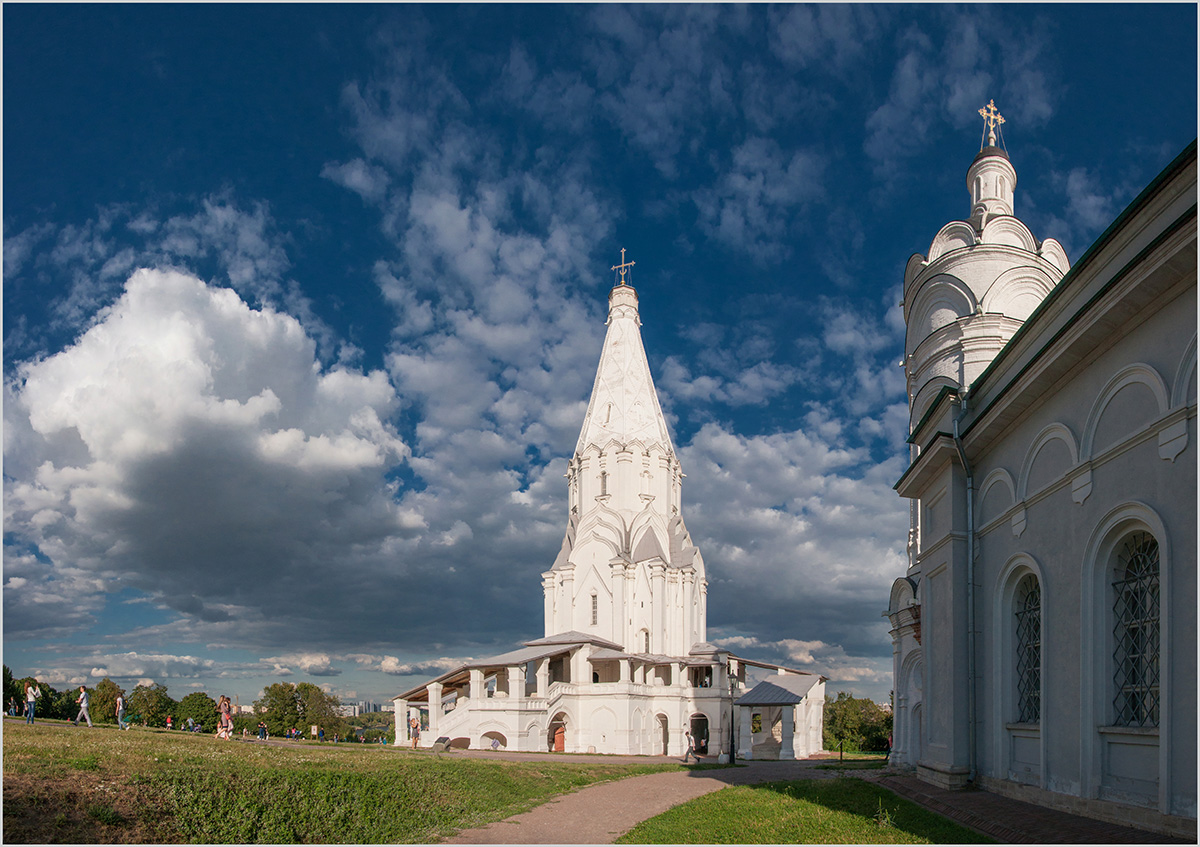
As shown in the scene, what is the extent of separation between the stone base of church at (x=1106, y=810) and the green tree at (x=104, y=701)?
180ft

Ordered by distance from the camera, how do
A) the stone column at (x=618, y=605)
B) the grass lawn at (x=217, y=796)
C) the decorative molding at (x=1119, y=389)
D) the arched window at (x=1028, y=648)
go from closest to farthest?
the grass lawn at (x=217, y=796) < the decorative molding at (x=1119, y=389) < the arched window at (x=1028, y=648) < the stone column at (x=618, y=605)

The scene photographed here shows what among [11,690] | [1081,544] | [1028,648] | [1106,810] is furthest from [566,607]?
[1106,810]

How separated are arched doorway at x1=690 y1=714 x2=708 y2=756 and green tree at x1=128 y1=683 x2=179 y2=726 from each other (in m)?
36.4

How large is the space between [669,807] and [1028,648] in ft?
23.2

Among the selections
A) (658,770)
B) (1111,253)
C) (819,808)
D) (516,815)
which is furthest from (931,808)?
(658,770)

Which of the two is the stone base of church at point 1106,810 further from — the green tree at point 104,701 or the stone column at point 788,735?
the green tree at point 104,701

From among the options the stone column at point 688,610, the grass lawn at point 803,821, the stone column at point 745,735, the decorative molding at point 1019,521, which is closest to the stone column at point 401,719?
the stone column at point 745,735

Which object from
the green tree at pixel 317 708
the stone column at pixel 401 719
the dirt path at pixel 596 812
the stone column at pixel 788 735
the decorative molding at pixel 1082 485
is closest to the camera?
the decorative molding at pixel 1082 485

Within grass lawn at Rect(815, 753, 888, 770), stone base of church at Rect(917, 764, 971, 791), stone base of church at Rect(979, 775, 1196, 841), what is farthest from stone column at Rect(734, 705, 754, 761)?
stone base of church at Rect(979, 775, 1196, 841)

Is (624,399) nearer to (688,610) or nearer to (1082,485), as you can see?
(688,610)

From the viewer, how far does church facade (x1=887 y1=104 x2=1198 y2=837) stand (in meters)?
9.12

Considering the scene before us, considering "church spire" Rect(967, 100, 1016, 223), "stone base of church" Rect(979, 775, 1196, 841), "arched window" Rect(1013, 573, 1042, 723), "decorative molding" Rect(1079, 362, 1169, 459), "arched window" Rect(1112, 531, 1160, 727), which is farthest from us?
"church spire" Rect(967, 100, 1016, 223)

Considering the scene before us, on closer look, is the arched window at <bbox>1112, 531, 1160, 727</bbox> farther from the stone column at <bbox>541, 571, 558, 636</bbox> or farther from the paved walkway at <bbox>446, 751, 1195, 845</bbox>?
the stone column at <bbox>541, 571, 558, 636</bbox>

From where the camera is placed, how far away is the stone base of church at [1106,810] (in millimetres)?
8758
